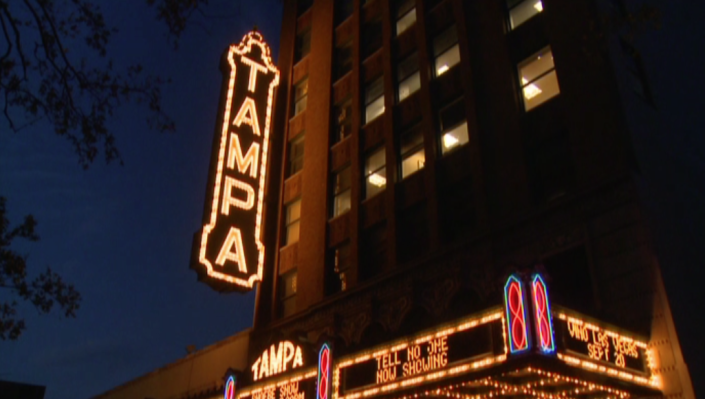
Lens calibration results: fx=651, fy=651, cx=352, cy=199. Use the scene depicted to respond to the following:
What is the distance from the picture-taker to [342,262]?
905 inches

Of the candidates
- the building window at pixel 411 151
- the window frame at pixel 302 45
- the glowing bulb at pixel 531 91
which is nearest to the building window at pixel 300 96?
the window frame at pixel 302 45

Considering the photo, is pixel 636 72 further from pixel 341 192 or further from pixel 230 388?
pixel 230 388

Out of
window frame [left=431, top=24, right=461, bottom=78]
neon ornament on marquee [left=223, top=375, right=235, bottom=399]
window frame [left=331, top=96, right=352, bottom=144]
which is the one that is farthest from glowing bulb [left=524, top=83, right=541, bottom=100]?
neon ornament on marquee [left=223, top=375, right=235, bottom=399]

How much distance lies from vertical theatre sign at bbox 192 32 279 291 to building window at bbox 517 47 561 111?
32.2 ft

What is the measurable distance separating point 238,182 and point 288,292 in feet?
16.3

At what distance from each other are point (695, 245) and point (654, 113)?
142 inches

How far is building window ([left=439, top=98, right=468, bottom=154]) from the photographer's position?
65.5 ft

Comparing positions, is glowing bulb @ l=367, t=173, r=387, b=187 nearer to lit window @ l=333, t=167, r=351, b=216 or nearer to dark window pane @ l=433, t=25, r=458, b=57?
lit window @ l=333, t=167, r=351, b=216

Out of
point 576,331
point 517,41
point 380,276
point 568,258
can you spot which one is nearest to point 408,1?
point 517,41

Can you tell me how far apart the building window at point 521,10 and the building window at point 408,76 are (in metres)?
4.04

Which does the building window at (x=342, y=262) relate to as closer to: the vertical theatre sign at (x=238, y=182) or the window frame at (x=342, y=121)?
the vertical theatre sign at (x=238, y=182)

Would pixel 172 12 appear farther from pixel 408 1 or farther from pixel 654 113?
pixel 408 1

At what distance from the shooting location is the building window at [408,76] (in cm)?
2288

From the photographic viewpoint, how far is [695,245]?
1538 cm
